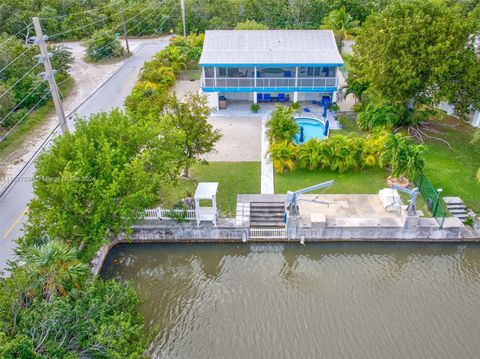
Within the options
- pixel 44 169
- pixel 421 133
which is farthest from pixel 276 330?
pixel 421 133

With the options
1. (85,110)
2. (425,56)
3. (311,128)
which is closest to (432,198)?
(425,56)

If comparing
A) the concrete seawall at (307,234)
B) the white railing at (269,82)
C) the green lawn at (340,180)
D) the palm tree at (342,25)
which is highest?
the palm tree at (342,25)

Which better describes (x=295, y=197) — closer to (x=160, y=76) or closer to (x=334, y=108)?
(x=334, y=108)

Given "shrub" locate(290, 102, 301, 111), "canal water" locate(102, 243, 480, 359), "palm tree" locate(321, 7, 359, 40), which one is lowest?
"canal water" locate(102, 243, 480, 359)

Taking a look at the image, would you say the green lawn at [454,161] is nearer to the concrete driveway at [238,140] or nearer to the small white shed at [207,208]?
the concrete driveway at [238,140]

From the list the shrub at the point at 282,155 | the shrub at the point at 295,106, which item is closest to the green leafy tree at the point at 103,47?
the shrub at the point at 295,106

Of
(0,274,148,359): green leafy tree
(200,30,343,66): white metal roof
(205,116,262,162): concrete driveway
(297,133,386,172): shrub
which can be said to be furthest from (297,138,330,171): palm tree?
(0,274,148,359): green leafy tree

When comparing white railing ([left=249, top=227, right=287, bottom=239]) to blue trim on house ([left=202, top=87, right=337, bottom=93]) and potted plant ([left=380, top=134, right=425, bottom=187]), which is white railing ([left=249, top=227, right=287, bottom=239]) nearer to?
potted plant ([left=380, top=134, right=425, bottom=187])
